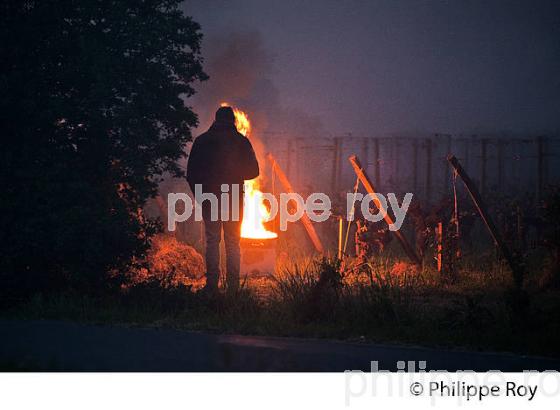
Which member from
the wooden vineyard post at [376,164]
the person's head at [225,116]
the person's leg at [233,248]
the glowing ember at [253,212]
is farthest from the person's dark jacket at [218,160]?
the wooden vineyard post at [376,164]

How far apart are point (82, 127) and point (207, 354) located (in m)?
4.53

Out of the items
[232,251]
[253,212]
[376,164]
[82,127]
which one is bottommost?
[232,251]

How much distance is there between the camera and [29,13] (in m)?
8.26

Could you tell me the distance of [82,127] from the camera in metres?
8.46

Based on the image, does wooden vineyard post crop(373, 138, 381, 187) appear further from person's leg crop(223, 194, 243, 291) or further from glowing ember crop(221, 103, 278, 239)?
person's leg crop(223, 194, 243, 291)

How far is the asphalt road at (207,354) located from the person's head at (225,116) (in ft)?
10.4

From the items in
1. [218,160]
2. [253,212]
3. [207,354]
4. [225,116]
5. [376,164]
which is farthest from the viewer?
[376,164]

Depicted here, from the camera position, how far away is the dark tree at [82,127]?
7.79 metres

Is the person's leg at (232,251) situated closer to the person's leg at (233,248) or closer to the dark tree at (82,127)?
the person's leg at (233,248)

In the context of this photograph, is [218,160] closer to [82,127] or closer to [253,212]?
[82,127]

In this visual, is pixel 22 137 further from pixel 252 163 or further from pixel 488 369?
pixel 488 369

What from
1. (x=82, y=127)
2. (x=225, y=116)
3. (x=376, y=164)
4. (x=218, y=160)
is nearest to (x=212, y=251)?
(x=218, y=160)

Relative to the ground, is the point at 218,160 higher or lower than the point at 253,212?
higher

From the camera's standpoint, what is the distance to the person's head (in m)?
8.09
